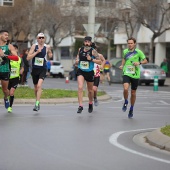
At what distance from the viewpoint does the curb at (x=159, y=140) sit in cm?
1023

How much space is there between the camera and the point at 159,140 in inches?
419

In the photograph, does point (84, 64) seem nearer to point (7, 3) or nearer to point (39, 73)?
point (39, 73)

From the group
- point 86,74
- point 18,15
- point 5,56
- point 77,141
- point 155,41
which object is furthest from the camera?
point 18,15

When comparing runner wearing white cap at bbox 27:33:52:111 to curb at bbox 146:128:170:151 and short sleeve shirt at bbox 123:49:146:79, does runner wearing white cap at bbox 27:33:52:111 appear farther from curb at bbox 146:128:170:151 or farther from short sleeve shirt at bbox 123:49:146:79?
curb at bbox 146:128:170:151

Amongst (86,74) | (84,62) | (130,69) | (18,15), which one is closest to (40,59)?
(84,62)

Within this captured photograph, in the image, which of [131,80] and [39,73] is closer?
[131,80]

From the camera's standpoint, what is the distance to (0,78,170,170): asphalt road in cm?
846

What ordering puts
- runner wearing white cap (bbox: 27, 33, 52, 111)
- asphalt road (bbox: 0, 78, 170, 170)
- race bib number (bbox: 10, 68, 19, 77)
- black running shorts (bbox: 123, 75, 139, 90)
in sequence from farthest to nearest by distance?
1. race bib number (bbox: 10, 68, 19, 77)
2. runner wearing white cap (bbox: 27, 33, 52, 111)
3. black running shorts (bbox: 123, 75, 139, 90)
4. asphalt road (bbox: 0, 78, 170, 170)

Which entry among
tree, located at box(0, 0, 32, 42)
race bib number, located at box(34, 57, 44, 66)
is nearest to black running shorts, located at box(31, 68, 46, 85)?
race bib number, located at box(34, 57, 44, 66)

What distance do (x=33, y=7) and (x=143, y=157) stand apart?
56327 millimetres

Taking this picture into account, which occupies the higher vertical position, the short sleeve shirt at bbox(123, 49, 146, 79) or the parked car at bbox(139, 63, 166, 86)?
the short sleeve shirt at bbox(123, 49, 146, 79)

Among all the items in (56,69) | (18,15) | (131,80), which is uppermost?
(18,15)

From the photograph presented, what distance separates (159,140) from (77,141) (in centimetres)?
137

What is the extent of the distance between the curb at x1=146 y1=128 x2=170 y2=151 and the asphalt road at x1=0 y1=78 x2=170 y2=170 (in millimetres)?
141
